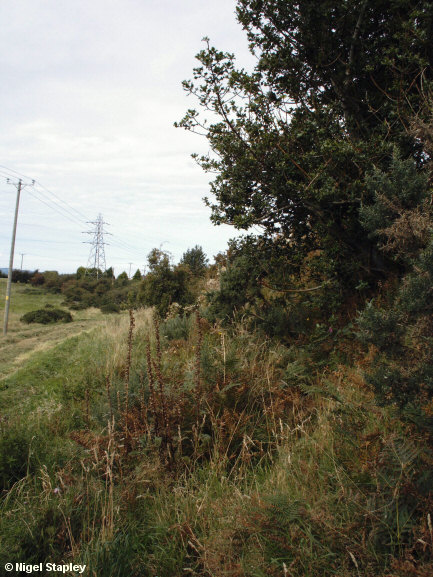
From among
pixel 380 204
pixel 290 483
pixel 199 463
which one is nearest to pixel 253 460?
pixel 199 463

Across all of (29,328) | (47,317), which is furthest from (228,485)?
(47,317)

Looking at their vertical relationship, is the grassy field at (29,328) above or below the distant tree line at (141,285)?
below

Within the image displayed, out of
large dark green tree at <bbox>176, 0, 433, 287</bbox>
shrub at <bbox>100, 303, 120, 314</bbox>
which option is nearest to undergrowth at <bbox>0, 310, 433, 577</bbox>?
large dark green tree at <bbox>176, 0, 433, 287</bbox>

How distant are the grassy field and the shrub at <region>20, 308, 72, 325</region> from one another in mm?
436

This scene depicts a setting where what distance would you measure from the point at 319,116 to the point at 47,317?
73.4ft

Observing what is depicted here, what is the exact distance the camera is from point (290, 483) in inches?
105

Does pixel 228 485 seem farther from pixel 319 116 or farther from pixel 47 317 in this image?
pixel 47 317

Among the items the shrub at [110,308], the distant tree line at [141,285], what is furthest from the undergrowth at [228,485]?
the shrub at [110,308]

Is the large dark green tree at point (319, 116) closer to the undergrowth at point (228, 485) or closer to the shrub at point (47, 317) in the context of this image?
the undergrowth at point (228, 485)

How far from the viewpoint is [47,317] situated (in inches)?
940

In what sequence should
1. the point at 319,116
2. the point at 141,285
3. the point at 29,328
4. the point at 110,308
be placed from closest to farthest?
the point at 319,116
the point at 141,285
the point at 29,328
the point at 110,308

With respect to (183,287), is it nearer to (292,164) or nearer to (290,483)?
(292,164)

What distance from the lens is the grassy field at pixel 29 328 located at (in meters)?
12.8

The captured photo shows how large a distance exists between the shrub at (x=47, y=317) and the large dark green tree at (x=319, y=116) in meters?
21.0
